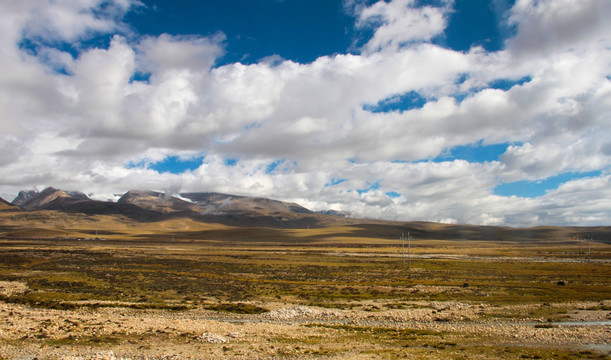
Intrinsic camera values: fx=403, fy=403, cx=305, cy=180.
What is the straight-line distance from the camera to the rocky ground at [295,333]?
74.4 feet

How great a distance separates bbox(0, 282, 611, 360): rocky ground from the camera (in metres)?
22.7

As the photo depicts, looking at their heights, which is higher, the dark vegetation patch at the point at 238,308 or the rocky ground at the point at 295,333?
the rocky ground at the point at 295,333

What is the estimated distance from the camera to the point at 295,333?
27.8 m

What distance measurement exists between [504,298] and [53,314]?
42.9m

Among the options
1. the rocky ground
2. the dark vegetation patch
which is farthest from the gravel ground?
the dark vegetation patch

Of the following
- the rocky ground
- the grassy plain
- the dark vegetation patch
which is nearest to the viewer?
the rocky ground

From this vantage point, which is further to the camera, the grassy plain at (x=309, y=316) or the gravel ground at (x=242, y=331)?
the grassy plain at (x=309, y=316)

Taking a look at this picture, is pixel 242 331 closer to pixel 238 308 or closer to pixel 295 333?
pixel 295 333

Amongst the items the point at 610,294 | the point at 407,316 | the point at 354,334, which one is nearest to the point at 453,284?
the point at 610,294

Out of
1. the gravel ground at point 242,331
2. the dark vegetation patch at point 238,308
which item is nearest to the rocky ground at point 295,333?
the gravel ground at point 242,331

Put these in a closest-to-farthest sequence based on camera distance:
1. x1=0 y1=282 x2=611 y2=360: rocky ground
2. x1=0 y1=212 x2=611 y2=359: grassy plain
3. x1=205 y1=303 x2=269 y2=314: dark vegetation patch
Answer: x1=0 y1=282 x2=611 y2=360: rocky ground
x1=0 y1=212 x2=611 y2=359: grassy plain
x1=205 y1=303 x2=269 y2=314: dark vegetation patch

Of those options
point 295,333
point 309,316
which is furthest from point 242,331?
point 309,316

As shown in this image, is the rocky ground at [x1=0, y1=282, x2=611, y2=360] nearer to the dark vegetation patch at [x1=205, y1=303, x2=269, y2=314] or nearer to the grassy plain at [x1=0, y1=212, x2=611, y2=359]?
the grassy plain at [x1=0, y1=212, x2=611, y2=359]

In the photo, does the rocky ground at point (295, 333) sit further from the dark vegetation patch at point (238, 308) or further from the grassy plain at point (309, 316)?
the dark vegetation patch at point (238, 308)
